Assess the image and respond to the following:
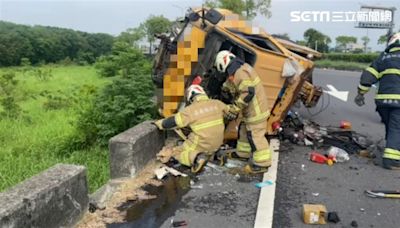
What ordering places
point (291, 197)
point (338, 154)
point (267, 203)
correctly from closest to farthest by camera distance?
1. point (267, 203)
2. point (291, 197)
3. point (338, 154)

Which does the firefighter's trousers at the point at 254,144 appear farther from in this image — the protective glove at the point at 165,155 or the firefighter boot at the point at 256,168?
the protective glove at the point at 165,155

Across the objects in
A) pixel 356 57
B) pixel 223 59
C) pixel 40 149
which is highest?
pixel 223 59

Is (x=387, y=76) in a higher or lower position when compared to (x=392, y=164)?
higher

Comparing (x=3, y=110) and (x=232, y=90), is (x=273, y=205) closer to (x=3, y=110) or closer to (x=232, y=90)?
(x=232, y=90)

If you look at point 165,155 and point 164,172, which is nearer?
point 164,172

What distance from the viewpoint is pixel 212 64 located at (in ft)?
19.8

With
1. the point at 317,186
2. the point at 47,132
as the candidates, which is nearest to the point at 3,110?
the point at 47,132

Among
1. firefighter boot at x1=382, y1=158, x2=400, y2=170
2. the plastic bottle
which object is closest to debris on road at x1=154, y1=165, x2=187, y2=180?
the plastic bottle

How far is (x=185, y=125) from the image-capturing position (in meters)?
5.28

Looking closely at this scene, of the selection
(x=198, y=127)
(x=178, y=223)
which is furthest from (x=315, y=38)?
(x=178, y=223)

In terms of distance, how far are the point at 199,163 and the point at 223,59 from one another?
1.34m

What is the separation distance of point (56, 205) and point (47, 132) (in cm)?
547

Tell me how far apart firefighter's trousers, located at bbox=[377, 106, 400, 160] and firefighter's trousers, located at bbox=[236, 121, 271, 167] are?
1485 mm

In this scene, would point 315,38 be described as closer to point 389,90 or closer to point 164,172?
point 389,90
